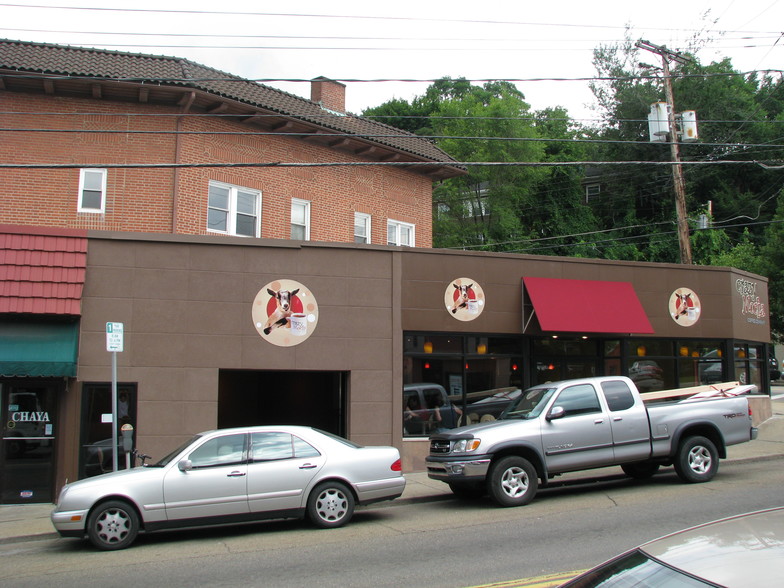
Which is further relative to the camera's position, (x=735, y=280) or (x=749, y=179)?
(x=749, y=179)

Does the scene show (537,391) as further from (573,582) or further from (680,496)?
(573,582)

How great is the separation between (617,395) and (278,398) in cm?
1105

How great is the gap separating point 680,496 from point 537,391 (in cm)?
270

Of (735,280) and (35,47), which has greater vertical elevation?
(35,47)

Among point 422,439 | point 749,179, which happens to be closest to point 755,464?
point 422,439

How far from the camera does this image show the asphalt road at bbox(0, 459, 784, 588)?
25.3 feet

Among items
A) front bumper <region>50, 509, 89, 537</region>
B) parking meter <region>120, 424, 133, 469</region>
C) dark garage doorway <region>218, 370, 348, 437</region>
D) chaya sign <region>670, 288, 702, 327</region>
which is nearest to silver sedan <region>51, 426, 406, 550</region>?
front bumper <region>50, 509, 89, 537</region>

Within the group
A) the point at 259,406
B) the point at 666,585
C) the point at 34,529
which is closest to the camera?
the point at 666,585

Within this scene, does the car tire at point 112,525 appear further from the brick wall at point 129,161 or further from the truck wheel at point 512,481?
the brick wall at point 129,161

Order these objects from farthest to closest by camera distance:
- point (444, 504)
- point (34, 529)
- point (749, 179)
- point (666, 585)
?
1. point (749, 179)
2. point (444, 504)
3. point (34, 529)
4. point (666, 585)

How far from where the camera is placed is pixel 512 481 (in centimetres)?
1125

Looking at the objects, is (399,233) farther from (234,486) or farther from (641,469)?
(234,486)

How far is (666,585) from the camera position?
2725 mm

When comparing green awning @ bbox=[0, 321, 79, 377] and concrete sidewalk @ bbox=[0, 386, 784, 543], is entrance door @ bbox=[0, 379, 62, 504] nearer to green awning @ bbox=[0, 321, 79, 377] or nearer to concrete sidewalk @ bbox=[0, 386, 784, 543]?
concrete sidewalk @ bbox=[0, 386, 784, 543]
